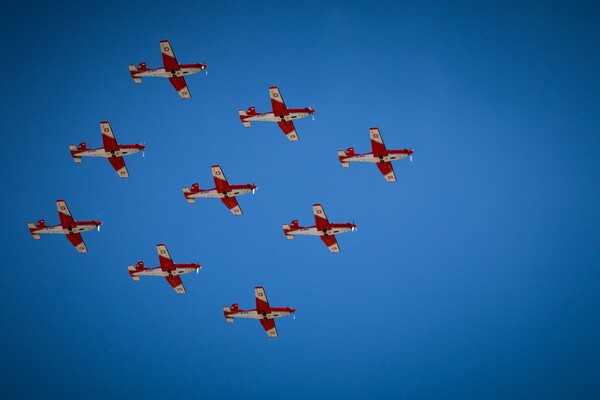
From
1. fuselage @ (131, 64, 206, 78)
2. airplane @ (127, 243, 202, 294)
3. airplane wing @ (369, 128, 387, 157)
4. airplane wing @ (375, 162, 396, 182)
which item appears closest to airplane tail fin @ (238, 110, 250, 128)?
fuselage @ (131, 64, 206, 78)

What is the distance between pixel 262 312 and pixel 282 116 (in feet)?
20.4

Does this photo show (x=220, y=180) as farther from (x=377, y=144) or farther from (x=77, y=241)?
(x=77, y=241)

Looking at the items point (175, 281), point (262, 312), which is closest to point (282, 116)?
point (262, 312)

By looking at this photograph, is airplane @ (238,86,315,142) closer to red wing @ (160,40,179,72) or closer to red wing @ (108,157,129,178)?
red wing @ (160,40,179,72)

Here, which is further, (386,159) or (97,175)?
(97,175)

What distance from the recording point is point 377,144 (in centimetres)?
2073

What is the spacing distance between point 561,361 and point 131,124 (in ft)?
54.4

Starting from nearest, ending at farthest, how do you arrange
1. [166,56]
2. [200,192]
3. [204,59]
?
[166,56] → [200,192] → [204,59]

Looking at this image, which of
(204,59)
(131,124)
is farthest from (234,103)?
(131,124)

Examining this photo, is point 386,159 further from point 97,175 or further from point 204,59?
point 97,175

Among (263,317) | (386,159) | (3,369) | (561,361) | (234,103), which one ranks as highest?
(234,103)

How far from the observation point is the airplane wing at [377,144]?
20.6 m

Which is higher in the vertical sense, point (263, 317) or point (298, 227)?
point (298, 227)

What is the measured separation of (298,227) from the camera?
71.5 feet
